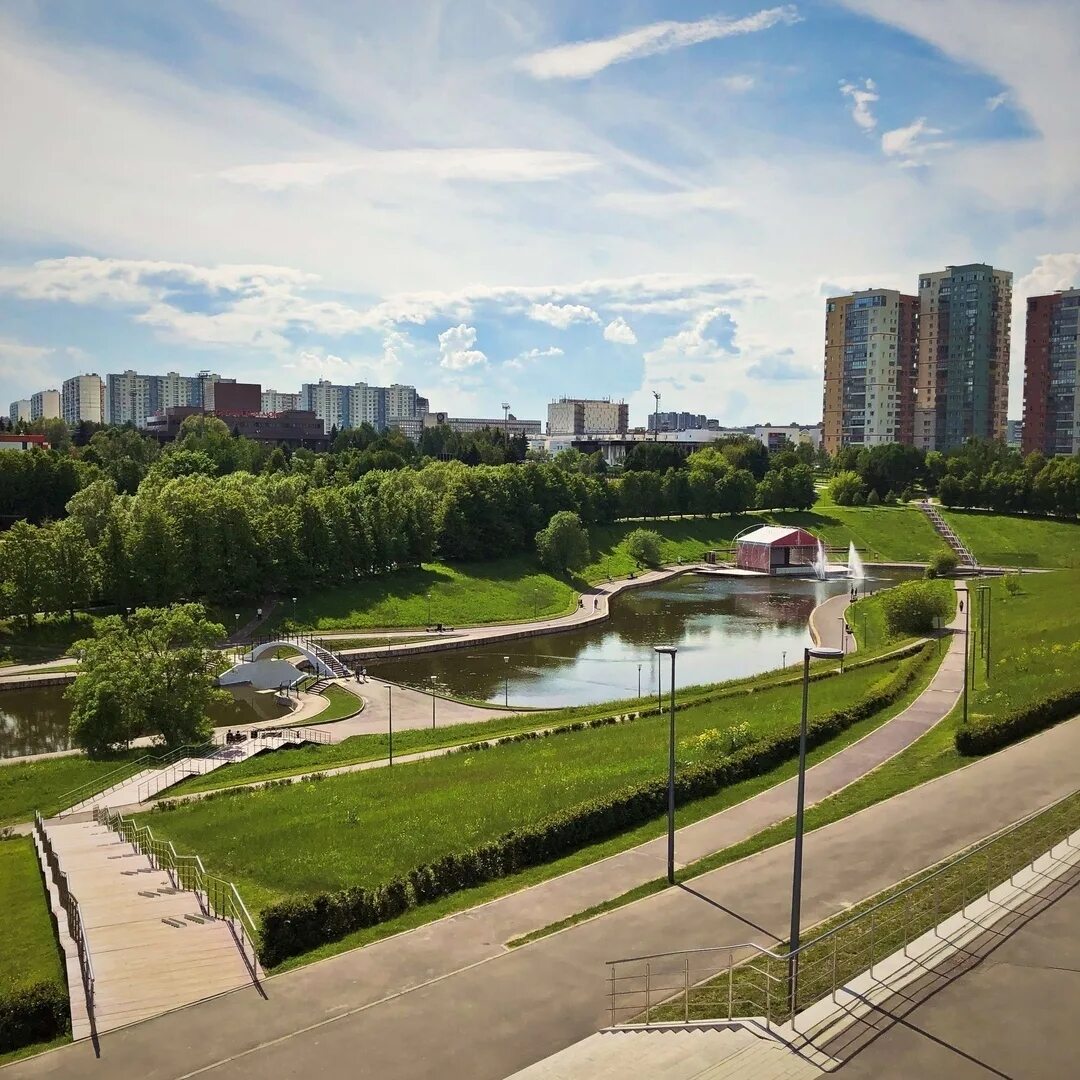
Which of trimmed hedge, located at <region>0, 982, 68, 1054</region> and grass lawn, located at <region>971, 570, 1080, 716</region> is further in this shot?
grass lawn, located at <region>971, 570, 1080, 716</region>

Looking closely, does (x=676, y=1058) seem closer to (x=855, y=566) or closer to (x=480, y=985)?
(x=480, y=985)

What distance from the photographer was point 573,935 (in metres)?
17.6

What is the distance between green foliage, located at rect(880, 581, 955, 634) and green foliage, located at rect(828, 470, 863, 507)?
65579 mm

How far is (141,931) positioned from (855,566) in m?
82.2

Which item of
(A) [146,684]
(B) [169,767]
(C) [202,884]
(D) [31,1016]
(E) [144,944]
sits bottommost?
(B) [169,767]

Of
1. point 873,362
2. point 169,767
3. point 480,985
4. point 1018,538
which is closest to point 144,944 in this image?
point 480,985

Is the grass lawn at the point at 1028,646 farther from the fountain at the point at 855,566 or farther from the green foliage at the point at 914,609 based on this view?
the fountain at the point at 855,566

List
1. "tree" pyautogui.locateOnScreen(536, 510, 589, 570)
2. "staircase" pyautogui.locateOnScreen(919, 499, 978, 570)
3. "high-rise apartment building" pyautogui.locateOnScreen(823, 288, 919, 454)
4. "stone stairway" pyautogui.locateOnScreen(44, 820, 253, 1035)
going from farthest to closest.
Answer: "high-rise apartment building" pyautogui.locateOnScreen(823, 288, 919, 454)
"staircase" pyautogui.locateOnScreen(919, 499, 978, 570)
"tree" pyautogui.locateOnScreen(536, 510, 589, 570)
"stone stairway" pyautogui.locateOnScreen(44, 820, 253, 1035)

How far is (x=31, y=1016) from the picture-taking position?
14.5m

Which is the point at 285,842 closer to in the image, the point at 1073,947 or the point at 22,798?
the point at 22,798

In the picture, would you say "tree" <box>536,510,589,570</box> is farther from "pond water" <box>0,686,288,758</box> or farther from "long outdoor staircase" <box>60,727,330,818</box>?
"long outdoor staircase" <box>60,727,330,818</box>

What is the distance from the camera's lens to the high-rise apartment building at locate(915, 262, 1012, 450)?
144 m

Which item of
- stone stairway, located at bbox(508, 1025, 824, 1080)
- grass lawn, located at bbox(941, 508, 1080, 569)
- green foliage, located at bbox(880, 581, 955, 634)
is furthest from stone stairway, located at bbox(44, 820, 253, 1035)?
grass lawn, located at bbox(941, 508, 1080, 569)

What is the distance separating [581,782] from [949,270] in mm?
139062
